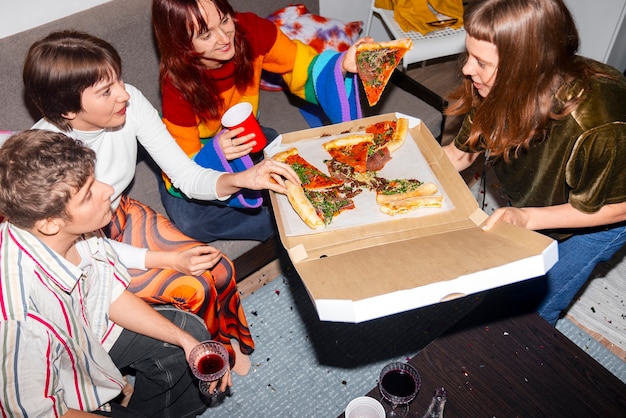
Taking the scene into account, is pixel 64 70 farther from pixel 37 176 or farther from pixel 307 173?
pixel 307 173

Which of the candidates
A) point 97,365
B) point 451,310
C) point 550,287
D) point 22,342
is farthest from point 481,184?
point 22,342

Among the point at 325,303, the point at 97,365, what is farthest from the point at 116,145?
the point at 325,303

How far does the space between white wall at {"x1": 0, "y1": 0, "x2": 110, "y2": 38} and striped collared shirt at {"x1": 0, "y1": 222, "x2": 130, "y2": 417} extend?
1085 millimetres

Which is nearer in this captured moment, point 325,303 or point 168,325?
point 325,303

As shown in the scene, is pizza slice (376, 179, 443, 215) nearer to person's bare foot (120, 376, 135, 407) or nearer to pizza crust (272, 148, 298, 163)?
pizza crust (272, 148, 298, 163)

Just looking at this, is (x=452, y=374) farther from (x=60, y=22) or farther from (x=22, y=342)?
(x=60, y=22)

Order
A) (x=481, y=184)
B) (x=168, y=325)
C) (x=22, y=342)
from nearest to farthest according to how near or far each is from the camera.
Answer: (x=22, y=342) → (x=168, y=325) → (x=481, y=184)

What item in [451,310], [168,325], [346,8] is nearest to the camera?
[168,325]

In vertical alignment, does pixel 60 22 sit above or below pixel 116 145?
above

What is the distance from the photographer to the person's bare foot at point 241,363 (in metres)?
2.33

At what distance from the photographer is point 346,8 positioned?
337 centimetres

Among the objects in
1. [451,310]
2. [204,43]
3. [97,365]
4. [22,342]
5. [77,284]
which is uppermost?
[204,43]

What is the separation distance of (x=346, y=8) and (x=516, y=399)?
8.28 feet

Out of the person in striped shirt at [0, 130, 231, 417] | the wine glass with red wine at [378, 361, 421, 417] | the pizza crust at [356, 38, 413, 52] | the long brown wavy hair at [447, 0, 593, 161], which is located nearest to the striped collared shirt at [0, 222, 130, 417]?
the person in striped shirt at [0, 130, 231, 417]
